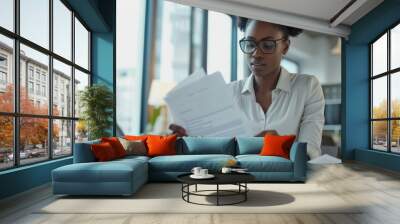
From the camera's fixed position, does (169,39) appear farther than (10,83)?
Yes

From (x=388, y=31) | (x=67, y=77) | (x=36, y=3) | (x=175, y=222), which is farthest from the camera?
(x=388, y=31)

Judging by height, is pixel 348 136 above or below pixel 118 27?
below

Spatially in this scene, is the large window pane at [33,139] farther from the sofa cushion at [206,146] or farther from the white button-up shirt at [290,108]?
the white button-up shirt at [290,108]

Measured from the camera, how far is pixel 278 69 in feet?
27.2

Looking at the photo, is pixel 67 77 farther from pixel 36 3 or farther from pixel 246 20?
pixel 246 20

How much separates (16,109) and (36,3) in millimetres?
1704

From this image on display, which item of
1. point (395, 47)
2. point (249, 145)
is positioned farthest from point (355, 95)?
point (249, 145)

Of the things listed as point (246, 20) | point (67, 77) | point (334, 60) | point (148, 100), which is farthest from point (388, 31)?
point (67, 77)

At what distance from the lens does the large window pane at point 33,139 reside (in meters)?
5.11

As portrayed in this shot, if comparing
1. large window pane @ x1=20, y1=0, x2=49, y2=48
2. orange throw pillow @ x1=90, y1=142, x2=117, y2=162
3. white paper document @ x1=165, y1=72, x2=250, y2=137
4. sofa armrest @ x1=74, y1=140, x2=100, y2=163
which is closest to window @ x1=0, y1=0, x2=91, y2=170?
large window pane @ x1=20, y1=0, x2=49, y2=48

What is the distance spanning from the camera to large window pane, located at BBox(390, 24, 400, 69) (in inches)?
300

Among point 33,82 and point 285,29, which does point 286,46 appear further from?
point 33,82

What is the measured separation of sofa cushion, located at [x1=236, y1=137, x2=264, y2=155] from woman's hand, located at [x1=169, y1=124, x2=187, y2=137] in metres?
1.94

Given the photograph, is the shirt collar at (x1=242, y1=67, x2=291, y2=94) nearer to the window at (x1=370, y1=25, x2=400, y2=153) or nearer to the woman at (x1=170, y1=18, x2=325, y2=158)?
the woman at (x1=170, y1=18, x2=325, y2=158)
